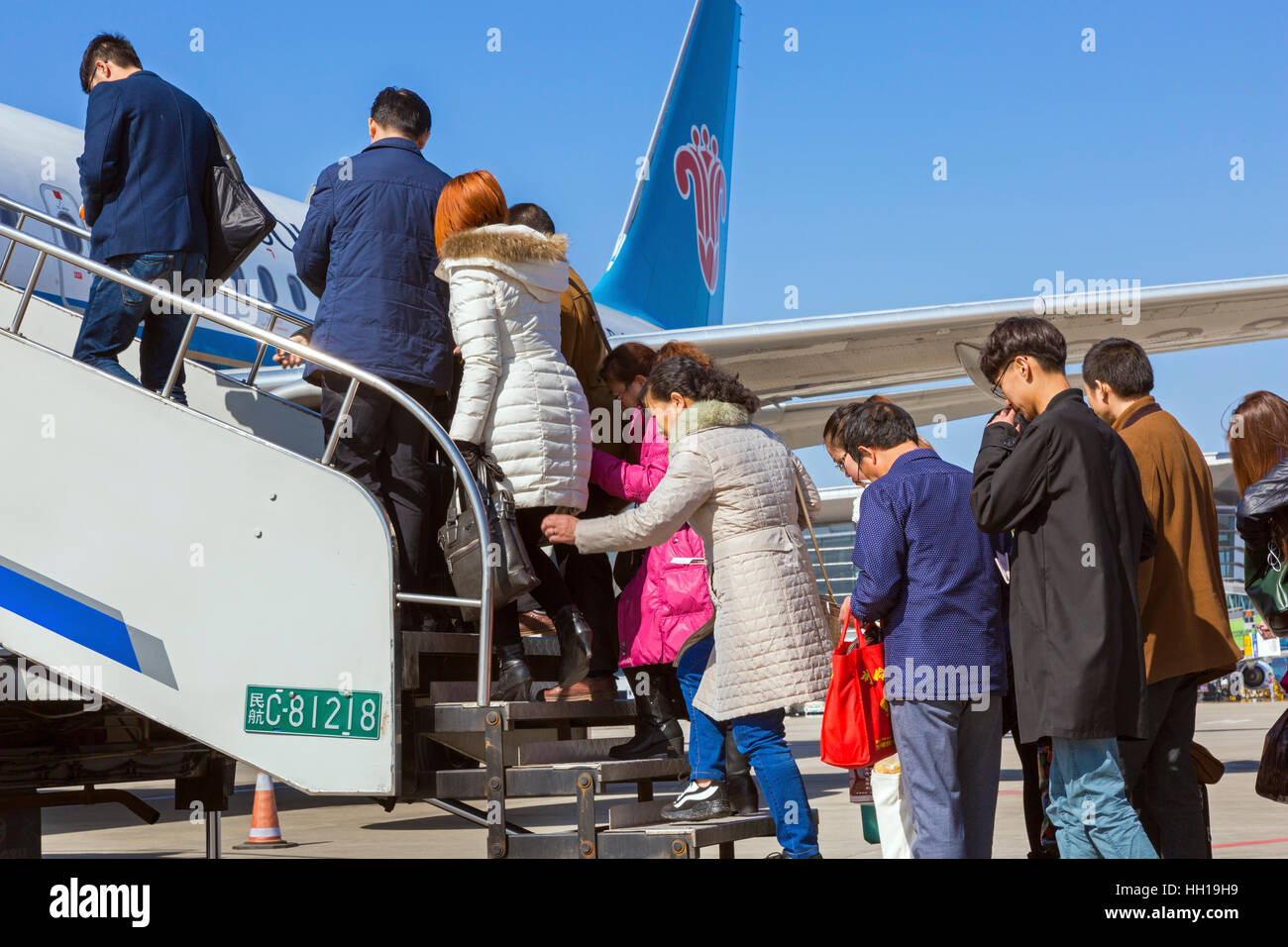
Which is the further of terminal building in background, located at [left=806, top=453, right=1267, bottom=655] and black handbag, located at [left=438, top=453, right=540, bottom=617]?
terminal building in background, located at [left=806, top=453, right=1267, bottom=655]

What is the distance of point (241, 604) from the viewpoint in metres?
3.62

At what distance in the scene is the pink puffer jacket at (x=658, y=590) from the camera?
4.27 m

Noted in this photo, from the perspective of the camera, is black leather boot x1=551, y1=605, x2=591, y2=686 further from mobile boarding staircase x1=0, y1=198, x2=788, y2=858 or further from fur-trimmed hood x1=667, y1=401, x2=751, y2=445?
fur-trimmed hood x1=667, y1=401, x2=751, y2=445

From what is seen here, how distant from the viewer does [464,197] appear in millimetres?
4199

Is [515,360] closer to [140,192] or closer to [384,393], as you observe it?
[384,393]

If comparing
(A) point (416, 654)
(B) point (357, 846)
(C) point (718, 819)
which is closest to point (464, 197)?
(A) point (416, 654)

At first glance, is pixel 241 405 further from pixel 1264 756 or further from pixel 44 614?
pixel 1264 756

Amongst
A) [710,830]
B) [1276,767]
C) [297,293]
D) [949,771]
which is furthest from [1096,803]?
[297,293]

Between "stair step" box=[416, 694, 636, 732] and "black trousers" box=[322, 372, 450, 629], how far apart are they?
0.44 meters

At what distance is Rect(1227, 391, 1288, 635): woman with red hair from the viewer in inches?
157

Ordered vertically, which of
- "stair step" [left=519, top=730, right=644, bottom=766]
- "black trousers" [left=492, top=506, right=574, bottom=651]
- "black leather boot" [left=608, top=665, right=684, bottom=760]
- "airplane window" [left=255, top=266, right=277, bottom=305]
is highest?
"airplane window" [left=255, top=266, right=277, bottom=305]

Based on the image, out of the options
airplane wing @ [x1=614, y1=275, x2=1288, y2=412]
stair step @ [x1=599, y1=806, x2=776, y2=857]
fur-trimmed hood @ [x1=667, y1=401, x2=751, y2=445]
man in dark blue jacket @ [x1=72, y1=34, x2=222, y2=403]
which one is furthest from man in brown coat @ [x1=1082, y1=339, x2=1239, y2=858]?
airplane wing @ [x1=614, y1=275, x2=1288, y2=412]

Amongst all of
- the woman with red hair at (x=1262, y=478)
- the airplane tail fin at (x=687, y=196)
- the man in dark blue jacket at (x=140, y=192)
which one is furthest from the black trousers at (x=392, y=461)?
the airplane tail fin at (x=687, y=196)

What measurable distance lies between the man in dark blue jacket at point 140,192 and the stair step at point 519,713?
1.58 meters
